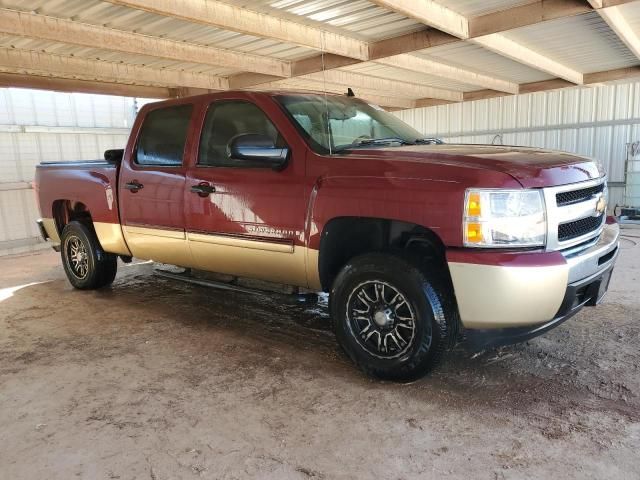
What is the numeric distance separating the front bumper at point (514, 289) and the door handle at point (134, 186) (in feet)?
9.55

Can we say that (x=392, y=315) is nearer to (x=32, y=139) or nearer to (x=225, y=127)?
(x=225, y=127)

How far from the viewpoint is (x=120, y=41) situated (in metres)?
6.98

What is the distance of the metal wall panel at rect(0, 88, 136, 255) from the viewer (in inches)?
451

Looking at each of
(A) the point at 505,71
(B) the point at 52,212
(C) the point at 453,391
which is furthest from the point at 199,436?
(A) the point at 505,71

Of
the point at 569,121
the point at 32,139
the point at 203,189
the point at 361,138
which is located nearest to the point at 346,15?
the point at 361,138

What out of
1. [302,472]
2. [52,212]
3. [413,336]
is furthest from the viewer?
[52,212]

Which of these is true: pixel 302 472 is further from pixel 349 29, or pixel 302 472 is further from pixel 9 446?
pixel 349 29

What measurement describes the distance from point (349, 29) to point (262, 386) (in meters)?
5.83

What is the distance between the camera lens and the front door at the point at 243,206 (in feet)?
11.6

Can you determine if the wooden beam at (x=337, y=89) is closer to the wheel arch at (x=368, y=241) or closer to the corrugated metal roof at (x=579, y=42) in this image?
the corrugated metal roof at (x=579, y=42)

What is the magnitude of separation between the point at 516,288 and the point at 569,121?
1387 centimetres

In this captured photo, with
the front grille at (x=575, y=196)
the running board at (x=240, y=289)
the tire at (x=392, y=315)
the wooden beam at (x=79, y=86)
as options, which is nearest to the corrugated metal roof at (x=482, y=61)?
the front grille at (x=575, y=196)

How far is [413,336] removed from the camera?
121 inches

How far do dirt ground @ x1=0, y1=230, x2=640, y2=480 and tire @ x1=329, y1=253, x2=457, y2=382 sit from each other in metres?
0.18
